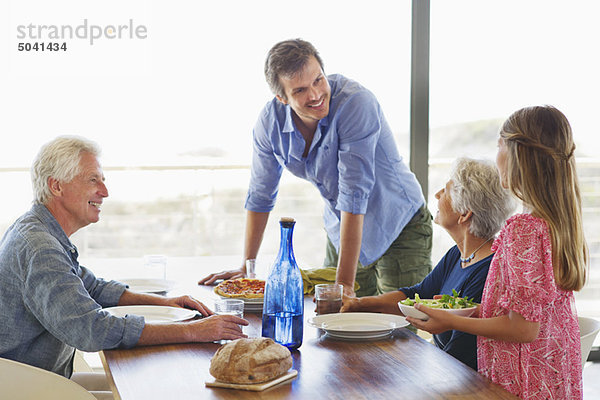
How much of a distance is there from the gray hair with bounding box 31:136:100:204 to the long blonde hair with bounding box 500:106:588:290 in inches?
44.7

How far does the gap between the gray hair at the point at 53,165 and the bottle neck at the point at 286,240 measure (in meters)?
0.66

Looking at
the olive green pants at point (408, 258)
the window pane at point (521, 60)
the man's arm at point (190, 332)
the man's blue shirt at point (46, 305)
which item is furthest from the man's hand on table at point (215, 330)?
the window pane at point (521, 60)

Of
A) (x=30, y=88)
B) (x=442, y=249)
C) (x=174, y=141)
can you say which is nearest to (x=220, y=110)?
(x=174, y=141)

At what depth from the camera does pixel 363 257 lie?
2834mm

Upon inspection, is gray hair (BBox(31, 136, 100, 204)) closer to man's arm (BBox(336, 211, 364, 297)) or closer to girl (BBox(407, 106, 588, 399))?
man's arm (BBox(336, 211, 364, 297))

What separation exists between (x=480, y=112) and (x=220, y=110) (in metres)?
5.21

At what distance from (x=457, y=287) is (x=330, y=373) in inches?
26.2

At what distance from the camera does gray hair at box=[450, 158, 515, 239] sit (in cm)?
206

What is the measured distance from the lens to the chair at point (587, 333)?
2022 millimetres

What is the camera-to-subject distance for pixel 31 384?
165 cm

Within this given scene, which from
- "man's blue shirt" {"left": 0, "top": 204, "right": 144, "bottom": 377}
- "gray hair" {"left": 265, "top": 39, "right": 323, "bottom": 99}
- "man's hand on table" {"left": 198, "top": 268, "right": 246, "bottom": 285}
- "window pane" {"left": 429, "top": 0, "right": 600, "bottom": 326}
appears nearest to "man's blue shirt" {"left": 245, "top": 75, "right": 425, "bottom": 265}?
"gray hair" {"left": 265, "top": 39, "right": 323, "bottom": 99}

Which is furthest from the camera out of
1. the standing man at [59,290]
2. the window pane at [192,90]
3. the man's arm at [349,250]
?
the window pane at [192,90]

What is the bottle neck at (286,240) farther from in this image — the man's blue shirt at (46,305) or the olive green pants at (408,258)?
the olive green pants at (408,258)

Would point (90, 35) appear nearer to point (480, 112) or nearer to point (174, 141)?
point (480, 112)
